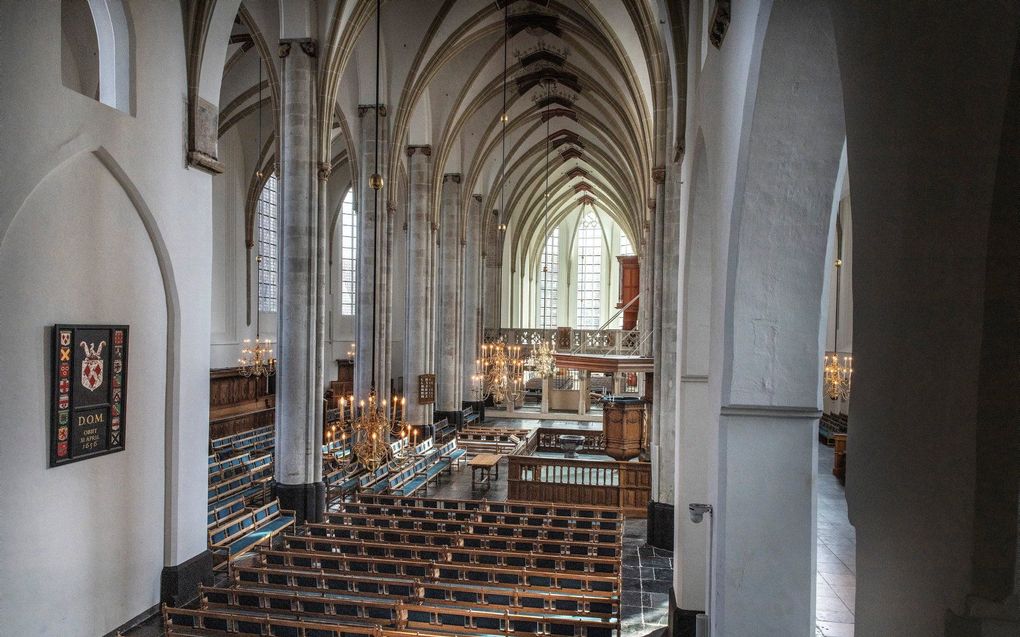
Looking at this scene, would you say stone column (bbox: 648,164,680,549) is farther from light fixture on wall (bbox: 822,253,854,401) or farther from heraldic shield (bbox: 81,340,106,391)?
light fixture on wall (bbox: 822,253,854,401)

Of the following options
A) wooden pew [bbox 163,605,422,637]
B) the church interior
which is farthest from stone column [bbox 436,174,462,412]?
wooden pew [bbox 163,605,422,637]

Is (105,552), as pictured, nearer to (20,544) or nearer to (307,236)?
(20,544)

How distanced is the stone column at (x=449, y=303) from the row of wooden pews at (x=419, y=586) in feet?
46.3

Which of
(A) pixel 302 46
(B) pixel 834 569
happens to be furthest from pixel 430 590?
(A) pixel 302 46

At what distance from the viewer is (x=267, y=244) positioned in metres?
24.4

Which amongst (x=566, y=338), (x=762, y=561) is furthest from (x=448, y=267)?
(x=762, y=561)

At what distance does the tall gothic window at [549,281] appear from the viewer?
47.0 m

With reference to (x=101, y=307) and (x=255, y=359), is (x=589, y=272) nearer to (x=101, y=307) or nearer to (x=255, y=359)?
(x=255, y=359)

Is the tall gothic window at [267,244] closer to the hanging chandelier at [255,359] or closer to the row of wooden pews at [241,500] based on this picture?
the hanging chandelier at [255,359]

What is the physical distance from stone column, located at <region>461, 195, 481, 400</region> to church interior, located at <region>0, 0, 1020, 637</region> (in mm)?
7255

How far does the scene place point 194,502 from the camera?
887cm

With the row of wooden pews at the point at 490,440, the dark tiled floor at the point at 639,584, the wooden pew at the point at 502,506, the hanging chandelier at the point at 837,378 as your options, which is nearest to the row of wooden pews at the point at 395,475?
the dark tiled floor at the point at 639,584

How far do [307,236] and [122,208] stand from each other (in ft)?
15.8

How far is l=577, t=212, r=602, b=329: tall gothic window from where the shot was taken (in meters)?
47.5
